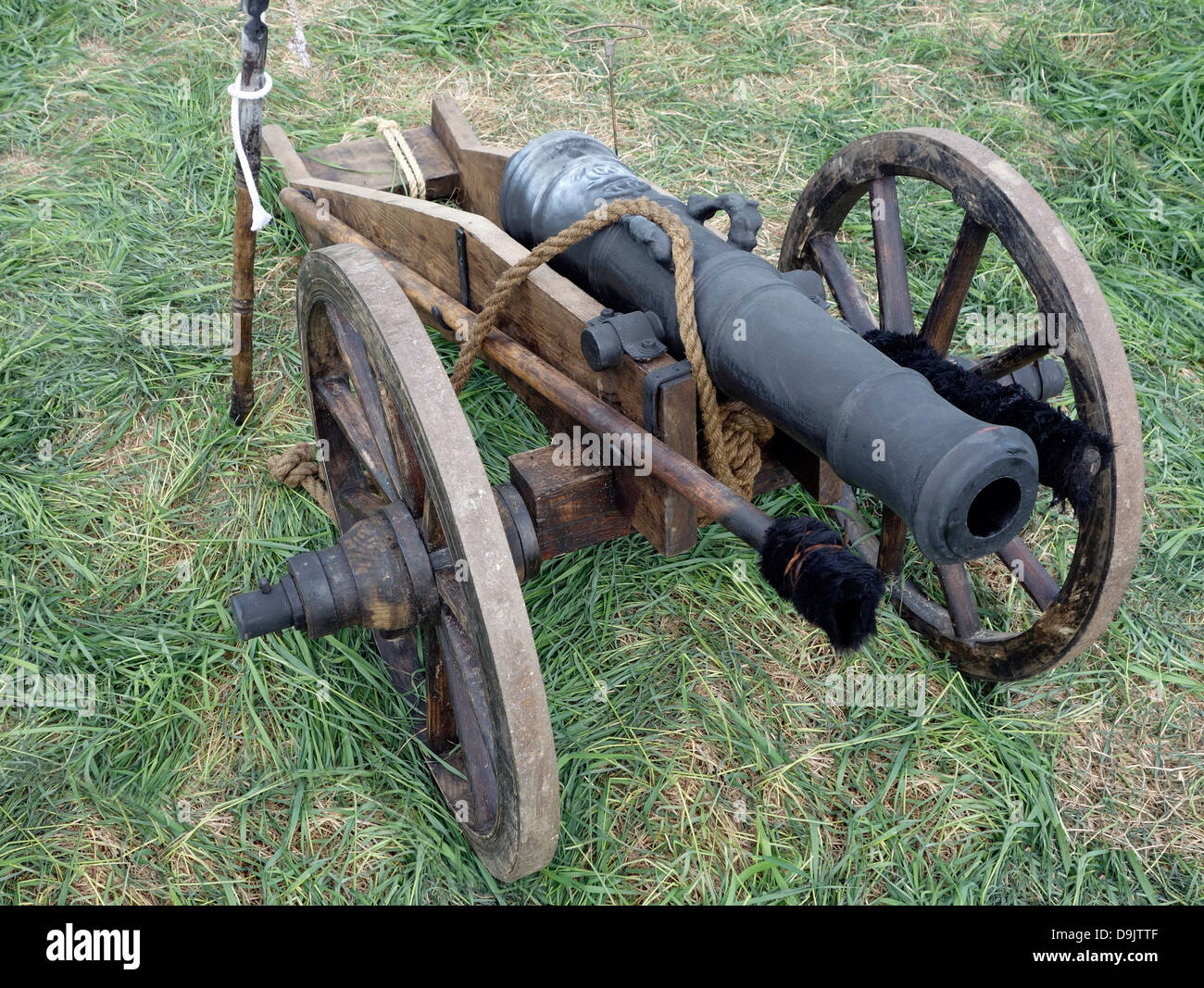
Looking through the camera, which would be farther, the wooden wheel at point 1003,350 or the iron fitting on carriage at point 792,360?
the wooden wheel at point 1003,350

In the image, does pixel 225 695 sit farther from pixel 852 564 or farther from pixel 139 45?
pixel 139 45

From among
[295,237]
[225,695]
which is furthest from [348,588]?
[295,237]

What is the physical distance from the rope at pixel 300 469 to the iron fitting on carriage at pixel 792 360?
0.86 m

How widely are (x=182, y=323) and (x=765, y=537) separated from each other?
2.56 m

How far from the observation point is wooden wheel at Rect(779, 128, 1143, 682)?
2.35 metres

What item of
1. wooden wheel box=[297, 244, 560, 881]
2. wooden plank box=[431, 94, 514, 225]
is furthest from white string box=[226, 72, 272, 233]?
wooden plank box=[431, 94, 514, 225]

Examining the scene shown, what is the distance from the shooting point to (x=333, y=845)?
254 centimetres

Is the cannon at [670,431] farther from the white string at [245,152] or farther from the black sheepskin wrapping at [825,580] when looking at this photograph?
the white string at [245,152]

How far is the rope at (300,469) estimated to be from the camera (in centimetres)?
322

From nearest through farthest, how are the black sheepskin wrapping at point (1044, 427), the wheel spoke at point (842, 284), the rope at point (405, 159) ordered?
the black sheepskin wrapping at point (1044, 427)
the wheel spoke at point (842, 284)
the rope at point (405, 159)

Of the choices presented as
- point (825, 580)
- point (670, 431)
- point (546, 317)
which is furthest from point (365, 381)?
point (825, 580)

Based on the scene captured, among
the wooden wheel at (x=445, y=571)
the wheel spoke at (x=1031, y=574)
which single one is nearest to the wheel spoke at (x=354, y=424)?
the wooden wheel at (x=445, y=571)

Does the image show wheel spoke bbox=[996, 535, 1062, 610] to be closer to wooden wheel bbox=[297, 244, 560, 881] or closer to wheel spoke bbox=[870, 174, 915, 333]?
wheel spoke bbox=[870, 174, 915, 333]

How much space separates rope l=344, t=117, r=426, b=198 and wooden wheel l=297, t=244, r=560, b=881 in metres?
1.11
